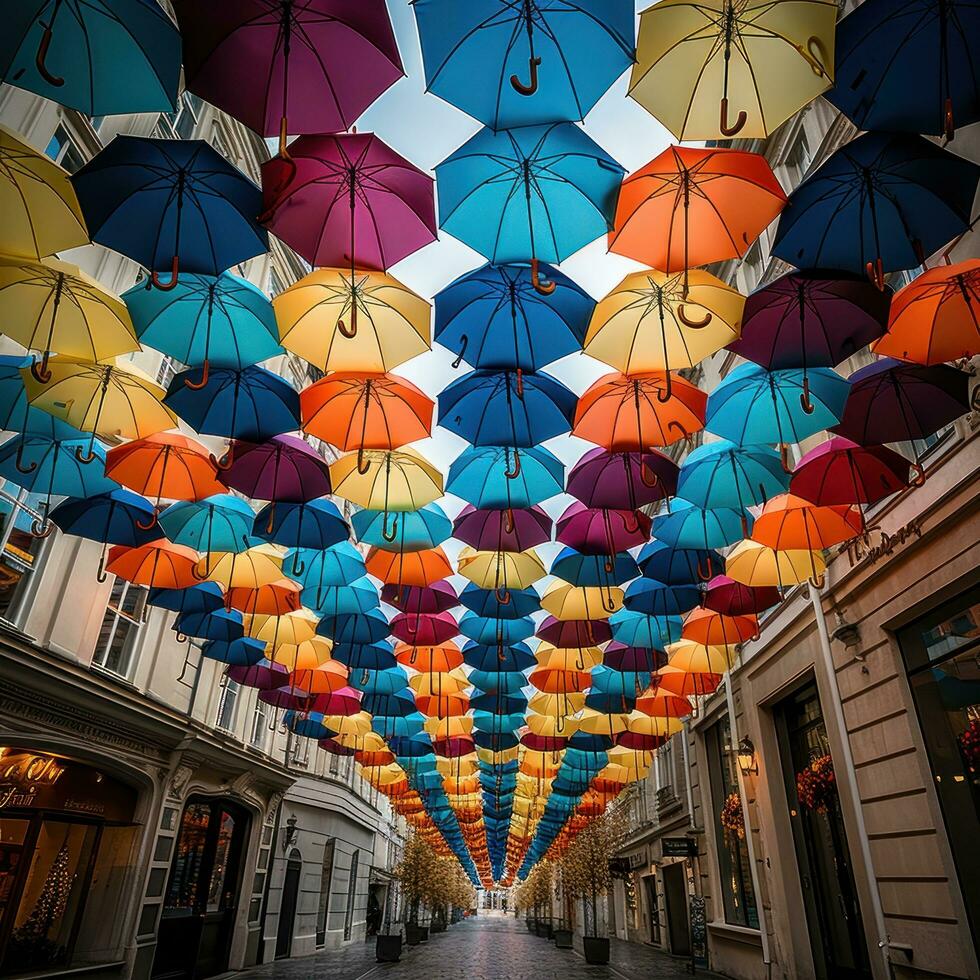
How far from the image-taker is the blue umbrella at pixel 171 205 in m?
5.34

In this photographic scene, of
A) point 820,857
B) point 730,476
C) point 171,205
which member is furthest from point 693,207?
point 820,857

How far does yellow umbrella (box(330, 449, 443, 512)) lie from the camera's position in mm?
8750

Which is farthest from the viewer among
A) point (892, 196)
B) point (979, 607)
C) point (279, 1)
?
point (979, 607)

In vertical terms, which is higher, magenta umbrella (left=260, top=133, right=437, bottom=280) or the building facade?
A: magenta umbrella (left=260, top=133, right=437, bottom=280)

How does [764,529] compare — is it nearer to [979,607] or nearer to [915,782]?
[979,607]

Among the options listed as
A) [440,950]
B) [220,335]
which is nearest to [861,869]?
[220,335]

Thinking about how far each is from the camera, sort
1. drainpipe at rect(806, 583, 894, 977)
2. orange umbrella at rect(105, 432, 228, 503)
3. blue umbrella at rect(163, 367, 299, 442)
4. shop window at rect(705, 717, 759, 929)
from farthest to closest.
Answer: shop window at rect(705, 717, 759, 929)
drainpipe at rect(806, 583, 894, 977)
orange umbrella at rect(105, 432, 228, 503)
blue umbrella at rect(163, 367, 299, 442)

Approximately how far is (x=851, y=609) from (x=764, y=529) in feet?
7.37

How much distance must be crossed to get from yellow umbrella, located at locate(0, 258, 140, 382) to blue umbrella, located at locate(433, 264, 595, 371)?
3.14 metres

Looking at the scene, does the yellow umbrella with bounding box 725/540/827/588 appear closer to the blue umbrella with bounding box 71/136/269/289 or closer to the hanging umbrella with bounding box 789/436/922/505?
the hanging umbrella with bounding box 789/436/922/505

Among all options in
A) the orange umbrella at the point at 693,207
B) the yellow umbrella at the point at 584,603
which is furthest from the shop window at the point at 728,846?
the orange umbrella at the point at 693,207

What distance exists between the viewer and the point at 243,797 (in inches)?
732

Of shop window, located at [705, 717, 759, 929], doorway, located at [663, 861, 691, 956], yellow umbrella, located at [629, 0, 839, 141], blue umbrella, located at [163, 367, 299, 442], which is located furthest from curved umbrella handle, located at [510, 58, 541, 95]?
doorway, located at [663, 861, 691, 956]

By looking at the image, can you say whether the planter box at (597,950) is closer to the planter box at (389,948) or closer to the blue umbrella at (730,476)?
the planter box at (389,948)
